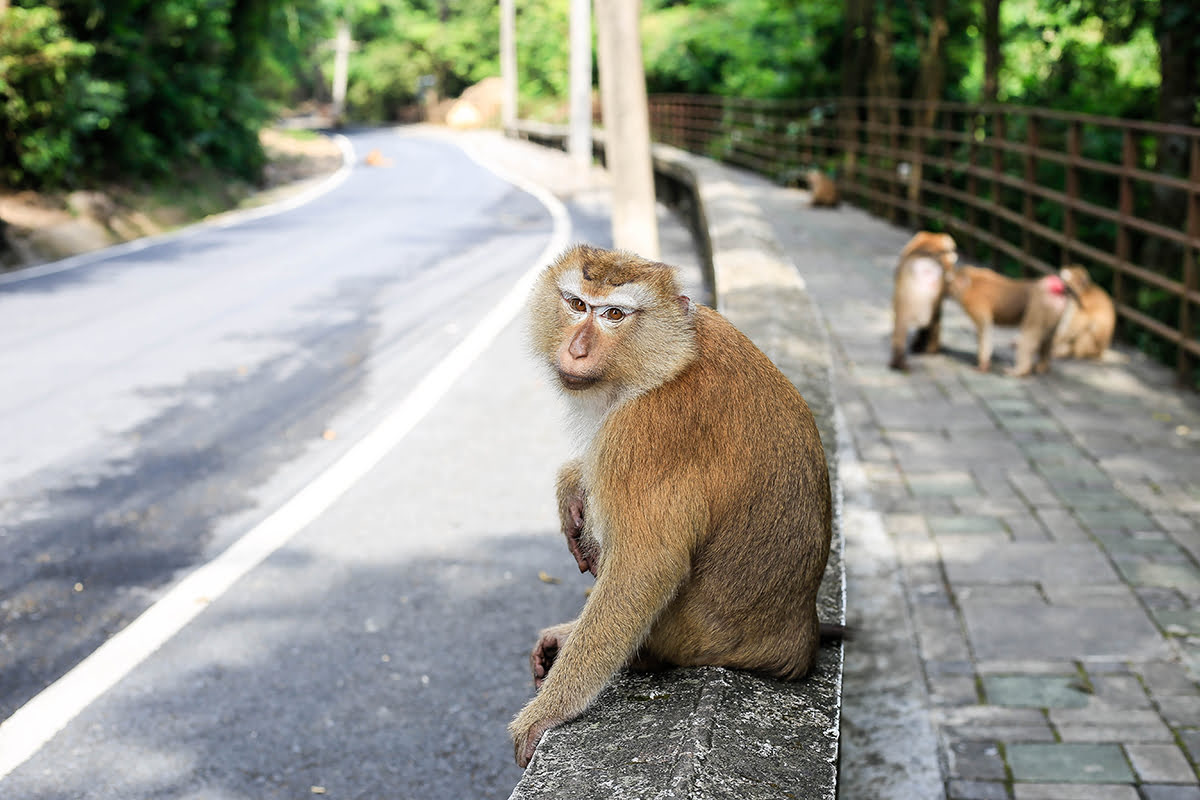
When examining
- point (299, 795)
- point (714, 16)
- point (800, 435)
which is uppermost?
point (714, 16)

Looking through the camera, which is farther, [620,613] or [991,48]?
[991,48]

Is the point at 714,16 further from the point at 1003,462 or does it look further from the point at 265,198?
the point at 1003,462

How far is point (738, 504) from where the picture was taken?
8.80 feet

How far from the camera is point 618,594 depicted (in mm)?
2654

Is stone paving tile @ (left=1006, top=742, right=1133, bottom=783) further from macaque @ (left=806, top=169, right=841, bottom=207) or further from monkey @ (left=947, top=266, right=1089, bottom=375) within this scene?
macaque @ (left=806, top=169, right=841, bottom=207)

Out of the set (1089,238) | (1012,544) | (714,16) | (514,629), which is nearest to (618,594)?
(514,629)

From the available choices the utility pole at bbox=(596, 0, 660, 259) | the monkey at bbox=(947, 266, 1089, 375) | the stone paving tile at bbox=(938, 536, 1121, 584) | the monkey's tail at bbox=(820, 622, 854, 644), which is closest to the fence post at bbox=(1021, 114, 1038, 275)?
Result: the monkey at bbox=(947, 266, 1089, 375)

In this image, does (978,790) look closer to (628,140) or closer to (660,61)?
(628,140)

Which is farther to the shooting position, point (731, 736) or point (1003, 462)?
point (1003, 462)

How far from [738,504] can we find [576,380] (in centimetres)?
45

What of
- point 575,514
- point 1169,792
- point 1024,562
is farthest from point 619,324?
point 1024,562

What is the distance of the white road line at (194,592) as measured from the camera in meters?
4.13

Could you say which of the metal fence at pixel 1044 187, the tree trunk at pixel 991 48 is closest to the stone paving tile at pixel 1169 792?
the metal fence at pixel 1044 187

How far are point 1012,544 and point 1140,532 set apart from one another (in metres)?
0.64
